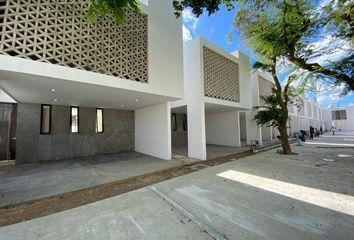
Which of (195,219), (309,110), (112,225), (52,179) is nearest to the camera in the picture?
(112,225)

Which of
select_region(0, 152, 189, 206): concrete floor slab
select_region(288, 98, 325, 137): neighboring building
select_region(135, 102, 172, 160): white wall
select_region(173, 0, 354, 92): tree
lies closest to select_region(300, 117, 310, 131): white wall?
select_region(288, 98, 325, 137): neighboring building

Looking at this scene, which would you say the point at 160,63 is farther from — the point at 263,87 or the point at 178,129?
the point at 263,87

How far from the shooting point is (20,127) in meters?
7.11

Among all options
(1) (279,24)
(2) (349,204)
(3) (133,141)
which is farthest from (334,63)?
(3) (133,141)

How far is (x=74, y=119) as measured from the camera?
336 inches

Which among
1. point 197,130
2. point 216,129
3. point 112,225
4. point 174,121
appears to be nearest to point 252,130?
point 216,129

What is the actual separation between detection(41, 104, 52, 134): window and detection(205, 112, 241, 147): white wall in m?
11.2

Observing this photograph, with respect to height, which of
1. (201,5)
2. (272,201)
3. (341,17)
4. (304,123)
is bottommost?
(272,201)

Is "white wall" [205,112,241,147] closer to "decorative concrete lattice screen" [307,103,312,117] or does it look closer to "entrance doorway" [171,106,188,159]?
"entrance doorway" [171,106,188,159]

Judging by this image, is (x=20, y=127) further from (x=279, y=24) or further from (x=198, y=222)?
(x=279, y=24)

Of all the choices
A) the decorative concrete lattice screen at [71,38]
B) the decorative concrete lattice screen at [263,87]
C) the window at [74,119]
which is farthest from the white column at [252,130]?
the window at [74,119]

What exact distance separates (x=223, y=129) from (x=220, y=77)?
516 cm

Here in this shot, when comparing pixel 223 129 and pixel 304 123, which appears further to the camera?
pixel 304 123

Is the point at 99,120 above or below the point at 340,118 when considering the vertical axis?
below
